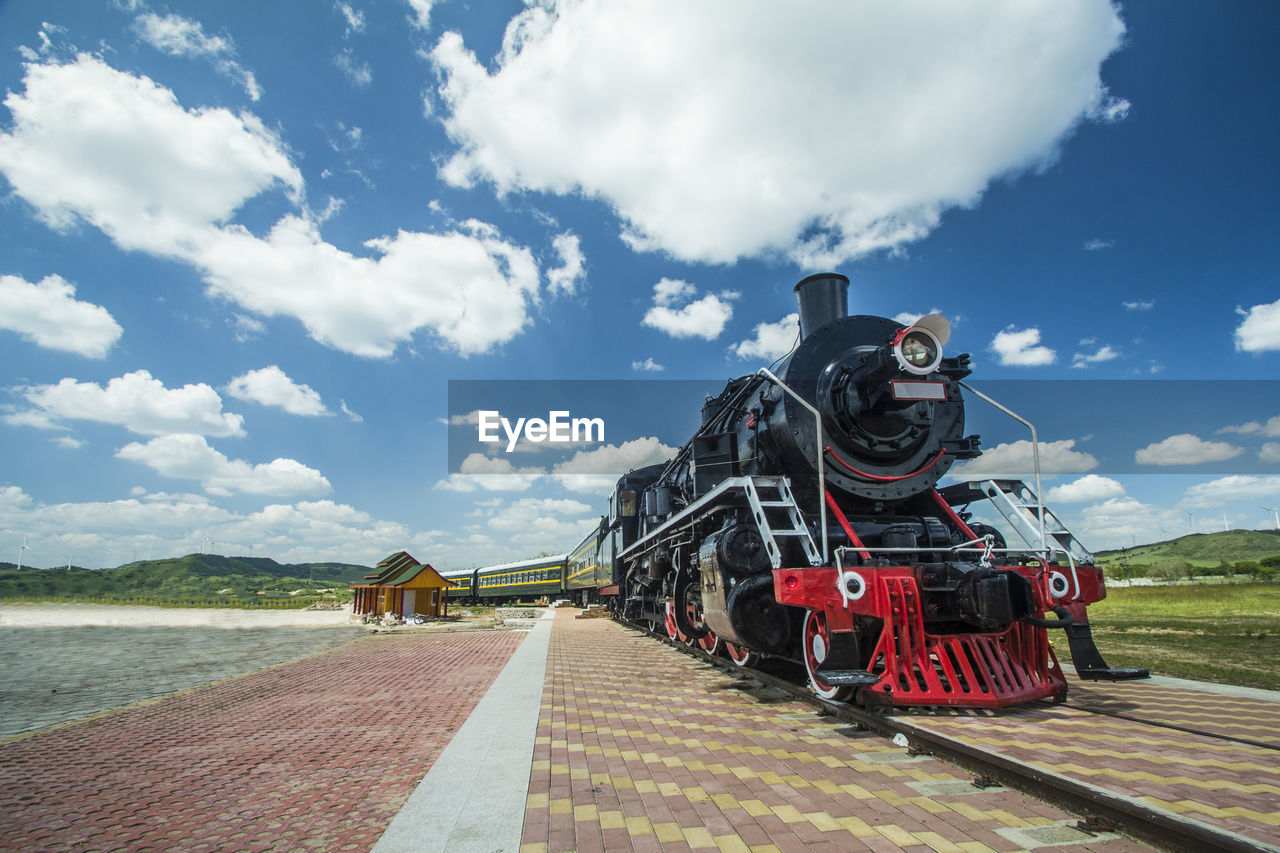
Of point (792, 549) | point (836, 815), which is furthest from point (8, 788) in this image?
point (792, 549)

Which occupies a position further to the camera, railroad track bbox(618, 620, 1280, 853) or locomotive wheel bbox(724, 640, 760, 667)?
locomotive wheel bbox(724, 640, 760, 667)

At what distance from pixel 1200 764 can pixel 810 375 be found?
12.8 feet

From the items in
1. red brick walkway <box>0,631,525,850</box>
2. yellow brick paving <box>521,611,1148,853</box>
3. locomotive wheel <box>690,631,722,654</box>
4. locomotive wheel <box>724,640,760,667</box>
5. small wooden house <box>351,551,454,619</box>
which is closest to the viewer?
yellow brick paving <box>521,611,1148,853</box>

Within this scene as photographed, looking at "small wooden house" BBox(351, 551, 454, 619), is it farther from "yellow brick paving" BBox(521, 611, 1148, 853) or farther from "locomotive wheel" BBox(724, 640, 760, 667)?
"yellow brick paving" BBox(521, 611, 1148, 853)

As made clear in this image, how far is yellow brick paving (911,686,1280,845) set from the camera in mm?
2619

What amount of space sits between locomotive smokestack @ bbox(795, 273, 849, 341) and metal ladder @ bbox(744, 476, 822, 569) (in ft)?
6.91

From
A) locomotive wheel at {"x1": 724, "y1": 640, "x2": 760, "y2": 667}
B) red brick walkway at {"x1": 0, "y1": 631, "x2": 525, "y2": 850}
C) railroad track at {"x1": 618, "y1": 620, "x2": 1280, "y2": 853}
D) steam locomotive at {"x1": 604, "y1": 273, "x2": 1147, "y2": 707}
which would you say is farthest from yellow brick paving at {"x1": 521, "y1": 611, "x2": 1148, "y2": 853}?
locomotive wheel at {"x1": 724, "y1": 640, "x2": 760, "y2": 667}

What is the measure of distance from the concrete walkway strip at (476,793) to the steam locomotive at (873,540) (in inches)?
86.4

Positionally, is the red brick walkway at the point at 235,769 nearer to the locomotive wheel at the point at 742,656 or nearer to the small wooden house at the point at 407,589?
the locomotive wheel at the point at 742,656

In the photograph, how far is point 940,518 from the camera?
21.0ft

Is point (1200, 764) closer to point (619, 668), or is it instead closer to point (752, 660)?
point (752, 660)

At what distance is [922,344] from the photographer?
209 inches

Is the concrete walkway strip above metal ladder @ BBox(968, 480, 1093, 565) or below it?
below

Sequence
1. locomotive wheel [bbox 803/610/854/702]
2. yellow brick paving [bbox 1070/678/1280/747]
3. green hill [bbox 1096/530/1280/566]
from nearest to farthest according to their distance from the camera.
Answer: yellow brick paving [bbox 1070/678/1280/747] < locomotive wheel [bbox 803/610/854/702] < green hill [bbox 1096/530/1280/566]
